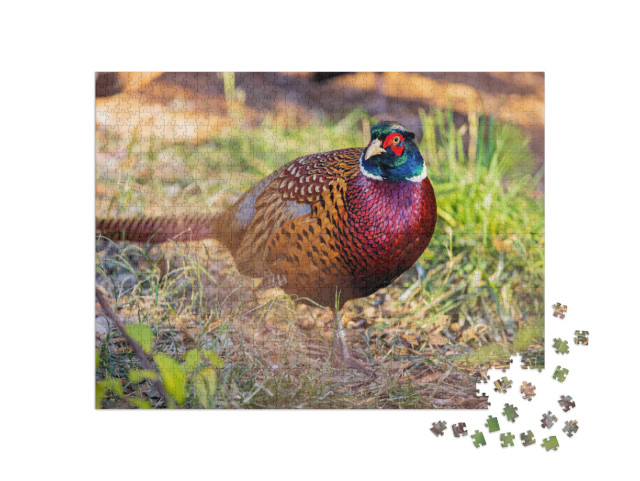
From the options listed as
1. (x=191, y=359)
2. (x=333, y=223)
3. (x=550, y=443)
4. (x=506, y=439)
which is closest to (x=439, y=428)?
(x=506, y=439)

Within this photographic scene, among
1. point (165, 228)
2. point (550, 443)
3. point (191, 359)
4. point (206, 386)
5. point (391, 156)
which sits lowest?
point (550, 443)

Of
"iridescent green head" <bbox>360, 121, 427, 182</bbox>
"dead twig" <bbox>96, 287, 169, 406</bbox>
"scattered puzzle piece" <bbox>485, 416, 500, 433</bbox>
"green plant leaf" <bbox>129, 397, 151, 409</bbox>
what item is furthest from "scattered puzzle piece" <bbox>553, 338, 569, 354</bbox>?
"green plant leaf" <bbox>129, 397, 151, 409</bbox>

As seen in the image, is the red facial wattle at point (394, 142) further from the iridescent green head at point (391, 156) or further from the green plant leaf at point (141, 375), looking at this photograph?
the green plant leaf at point (141, 375)

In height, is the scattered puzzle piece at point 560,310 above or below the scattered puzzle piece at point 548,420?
above

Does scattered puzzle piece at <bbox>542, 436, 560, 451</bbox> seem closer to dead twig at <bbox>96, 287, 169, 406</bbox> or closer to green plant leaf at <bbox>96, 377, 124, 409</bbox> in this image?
dead twig at <bbox>96, 287, 169, 406</bbox>

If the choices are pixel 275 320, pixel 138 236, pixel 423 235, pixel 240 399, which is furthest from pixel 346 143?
pixel 240 399

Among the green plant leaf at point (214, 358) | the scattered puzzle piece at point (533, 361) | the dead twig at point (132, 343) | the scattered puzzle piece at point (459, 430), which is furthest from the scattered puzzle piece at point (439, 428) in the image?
the dead twig at point (132, 343)

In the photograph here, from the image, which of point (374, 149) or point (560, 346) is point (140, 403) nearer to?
point (374, 149)
